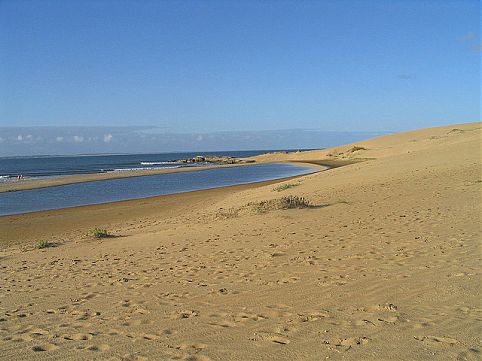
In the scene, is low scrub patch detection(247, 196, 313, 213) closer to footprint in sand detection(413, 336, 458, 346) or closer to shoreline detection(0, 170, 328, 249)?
shoreline detection(0, 170, 328, 249)

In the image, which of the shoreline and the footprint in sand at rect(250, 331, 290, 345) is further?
the shoreline

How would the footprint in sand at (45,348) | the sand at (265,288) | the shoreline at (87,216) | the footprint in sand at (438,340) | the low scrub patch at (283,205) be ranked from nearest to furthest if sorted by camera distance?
the footprint in sand at (438,340) < the sand at (265,288) < the footprint in sand at (45,348) < the low scrub patch at (283,205) < the shoreline at (87,216)

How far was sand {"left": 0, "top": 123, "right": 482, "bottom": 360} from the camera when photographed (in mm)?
4496

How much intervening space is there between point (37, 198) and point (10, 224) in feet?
35.7

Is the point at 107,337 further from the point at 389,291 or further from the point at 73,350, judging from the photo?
the point at 389,291

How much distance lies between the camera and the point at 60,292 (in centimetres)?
710

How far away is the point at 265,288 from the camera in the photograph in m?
6.43

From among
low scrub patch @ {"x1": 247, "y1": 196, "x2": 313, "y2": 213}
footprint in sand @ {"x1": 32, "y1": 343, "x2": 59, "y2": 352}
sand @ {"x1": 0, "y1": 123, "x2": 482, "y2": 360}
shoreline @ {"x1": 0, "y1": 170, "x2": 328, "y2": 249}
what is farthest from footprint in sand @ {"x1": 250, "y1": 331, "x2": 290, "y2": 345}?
shoreline @ {"x1": 0, "y1": 170, "x2": 328, "y2": 249}

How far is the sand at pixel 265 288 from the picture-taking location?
4496 millimetres

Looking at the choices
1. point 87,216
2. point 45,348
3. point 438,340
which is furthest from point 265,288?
point 87,216

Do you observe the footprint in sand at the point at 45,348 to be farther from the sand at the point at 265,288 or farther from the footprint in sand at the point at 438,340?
the footprint in sand at the point at 438,340

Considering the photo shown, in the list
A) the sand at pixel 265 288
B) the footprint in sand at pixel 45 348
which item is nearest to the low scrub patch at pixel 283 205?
the sand at pixel 265 288

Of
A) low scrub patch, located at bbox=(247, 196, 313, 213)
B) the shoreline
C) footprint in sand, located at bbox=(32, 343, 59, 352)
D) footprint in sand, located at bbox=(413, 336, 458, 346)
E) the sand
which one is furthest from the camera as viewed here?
the shoreline

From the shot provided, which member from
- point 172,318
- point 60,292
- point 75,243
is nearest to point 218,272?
point 172,318
